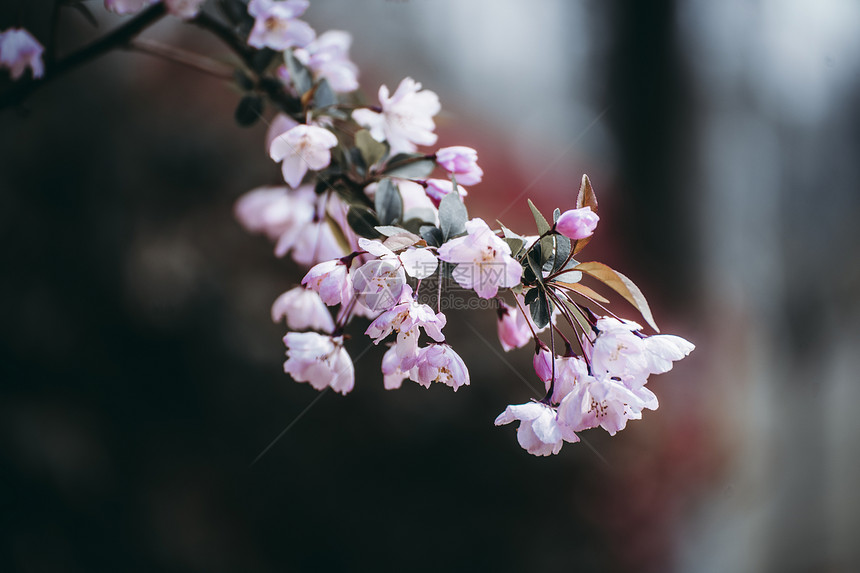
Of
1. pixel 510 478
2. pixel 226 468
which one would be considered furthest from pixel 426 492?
pixel 226 468

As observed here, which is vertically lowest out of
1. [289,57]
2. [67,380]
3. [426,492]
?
[67,380]

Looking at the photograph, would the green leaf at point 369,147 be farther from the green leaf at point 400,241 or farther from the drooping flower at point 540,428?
the drooping flower at point 540,428

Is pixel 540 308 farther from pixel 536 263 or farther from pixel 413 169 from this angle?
pixel 413 169

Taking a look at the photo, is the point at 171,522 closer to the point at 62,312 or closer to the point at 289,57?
the point at 62,312

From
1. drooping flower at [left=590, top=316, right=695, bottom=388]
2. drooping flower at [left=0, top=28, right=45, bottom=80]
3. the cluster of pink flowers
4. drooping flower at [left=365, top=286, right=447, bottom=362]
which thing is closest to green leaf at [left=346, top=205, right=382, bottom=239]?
the cluster of pink flowers

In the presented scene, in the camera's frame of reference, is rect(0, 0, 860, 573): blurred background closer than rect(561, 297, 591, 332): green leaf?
No

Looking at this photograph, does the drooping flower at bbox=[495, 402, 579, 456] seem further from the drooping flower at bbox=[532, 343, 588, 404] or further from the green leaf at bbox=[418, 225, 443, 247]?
the green leaf at bbox=[418, 225, 443, 247]
